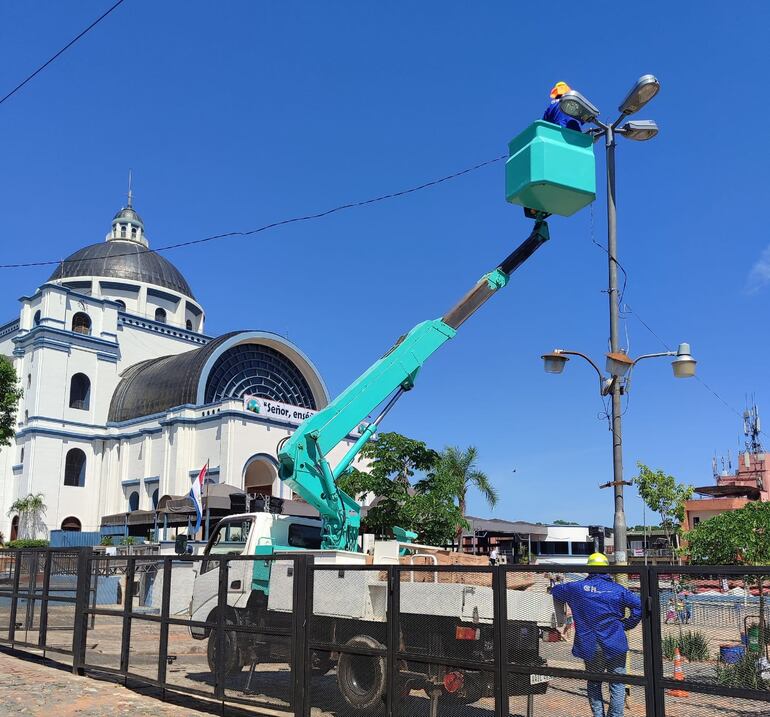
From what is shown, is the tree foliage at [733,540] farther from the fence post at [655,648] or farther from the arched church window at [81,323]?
the arched church window at [81,323]

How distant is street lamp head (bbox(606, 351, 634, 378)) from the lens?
11.9m

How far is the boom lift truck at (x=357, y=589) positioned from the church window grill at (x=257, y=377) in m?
39.3

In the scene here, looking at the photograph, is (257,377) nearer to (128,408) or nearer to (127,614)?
(128,408)

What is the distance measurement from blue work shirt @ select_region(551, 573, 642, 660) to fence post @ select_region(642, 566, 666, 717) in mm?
217

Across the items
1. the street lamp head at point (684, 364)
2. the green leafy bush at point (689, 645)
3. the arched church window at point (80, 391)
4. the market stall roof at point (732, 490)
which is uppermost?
the arched church window at point (80, 391)

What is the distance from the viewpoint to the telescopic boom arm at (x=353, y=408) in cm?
1241

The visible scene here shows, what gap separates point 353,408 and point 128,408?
4565 centimetres

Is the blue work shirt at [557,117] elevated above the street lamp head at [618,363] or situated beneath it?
elevated above

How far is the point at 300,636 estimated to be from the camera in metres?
8.73

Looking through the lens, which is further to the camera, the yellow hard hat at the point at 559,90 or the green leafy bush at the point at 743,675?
the yellow hard hat at the point at 559,90

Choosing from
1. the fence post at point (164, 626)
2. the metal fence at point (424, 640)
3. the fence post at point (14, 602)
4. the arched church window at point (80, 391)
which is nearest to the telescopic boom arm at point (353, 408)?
the metal fence at point (424, 640)

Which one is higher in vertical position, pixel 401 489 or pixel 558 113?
pixel 558 113

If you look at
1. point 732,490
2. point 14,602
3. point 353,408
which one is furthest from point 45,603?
point 732,490

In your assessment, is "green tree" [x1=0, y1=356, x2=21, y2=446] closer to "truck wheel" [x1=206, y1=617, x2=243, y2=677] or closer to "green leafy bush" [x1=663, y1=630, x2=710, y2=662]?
"truck wheel" [x1=206, y1=617, x2=243, y2=677]
